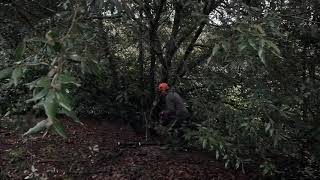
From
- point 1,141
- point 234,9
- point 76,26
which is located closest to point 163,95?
point 234,9

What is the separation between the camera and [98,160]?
8.03 metres

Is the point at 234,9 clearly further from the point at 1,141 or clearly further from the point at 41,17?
the point at 1,141

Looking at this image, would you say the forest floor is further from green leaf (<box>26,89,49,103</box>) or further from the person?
green leaf (<box>26,89,49,103</box>)

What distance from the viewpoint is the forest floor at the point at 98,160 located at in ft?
25.0

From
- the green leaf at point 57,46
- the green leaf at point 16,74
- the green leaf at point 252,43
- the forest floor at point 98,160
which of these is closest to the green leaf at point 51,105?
the green leaf at point 16,74

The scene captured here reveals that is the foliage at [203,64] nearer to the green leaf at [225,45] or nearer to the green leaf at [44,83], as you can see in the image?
the green leaf at [225,45]

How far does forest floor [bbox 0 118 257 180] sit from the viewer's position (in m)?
7.62

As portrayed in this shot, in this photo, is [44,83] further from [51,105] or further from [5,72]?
[5,72]

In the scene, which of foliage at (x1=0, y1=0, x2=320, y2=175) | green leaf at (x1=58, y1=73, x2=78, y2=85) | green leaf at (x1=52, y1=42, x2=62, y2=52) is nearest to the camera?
green leaf at (x1=58, y1=73, x2=78, y2=85)

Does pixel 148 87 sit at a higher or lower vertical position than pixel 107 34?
lower

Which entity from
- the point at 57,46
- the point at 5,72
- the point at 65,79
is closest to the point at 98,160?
the point at 57,46

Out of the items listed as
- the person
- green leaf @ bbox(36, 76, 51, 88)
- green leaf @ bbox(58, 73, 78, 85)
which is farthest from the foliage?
green leaf @ bbox(36, 76, 51, 88)

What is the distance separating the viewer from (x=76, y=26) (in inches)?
143

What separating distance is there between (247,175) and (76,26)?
5.04m
